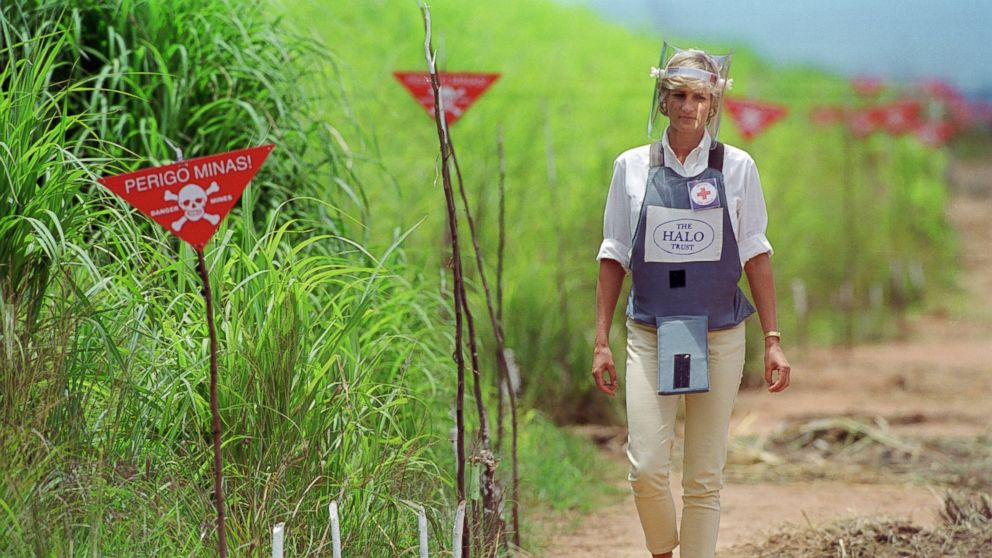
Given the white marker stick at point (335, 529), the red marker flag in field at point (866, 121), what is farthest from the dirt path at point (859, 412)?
the red marker flag in field at point (866, 121)

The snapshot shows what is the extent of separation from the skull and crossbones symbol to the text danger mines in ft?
0.07

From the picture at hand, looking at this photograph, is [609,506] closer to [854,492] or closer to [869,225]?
[854,492]

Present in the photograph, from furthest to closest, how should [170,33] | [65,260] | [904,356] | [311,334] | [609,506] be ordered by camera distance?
1. [904,356]
2. [609,506]
3. [170,33]
4. [311,334]
5. [65,260]

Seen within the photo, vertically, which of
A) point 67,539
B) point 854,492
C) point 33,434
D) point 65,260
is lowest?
point 854,492

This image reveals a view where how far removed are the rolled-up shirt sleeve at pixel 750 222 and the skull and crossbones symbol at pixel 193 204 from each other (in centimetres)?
139

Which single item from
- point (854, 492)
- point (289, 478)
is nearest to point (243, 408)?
point (289, 478)

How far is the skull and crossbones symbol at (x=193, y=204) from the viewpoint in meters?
2.81

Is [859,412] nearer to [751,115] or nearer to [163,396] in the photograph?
[751,115]

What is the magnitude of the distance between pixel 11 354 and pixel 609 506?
10.1ft

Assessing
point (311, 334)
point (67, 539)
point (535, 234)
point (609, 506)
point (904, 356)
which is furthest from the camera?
point (904, 356)

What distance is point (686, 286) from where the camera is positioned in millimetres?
3518

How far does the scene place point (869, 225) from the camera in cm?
1362

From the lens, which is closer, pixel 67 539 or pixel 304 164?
pixel 67 539

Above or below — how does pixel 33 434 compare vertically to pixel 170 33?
below
